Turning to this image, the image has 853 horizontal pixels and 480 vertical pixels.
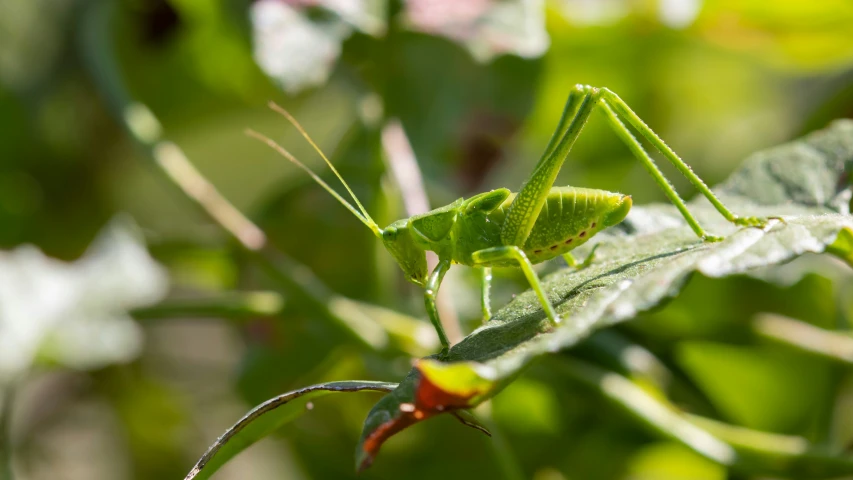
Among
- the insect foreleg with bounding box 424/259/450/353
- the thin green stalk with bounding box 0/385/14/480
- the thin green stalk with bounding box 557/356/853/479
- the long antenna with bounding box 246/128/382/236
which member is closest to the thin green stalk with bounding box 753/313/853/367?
the thin green stalk with bounding box 557/356/853/479

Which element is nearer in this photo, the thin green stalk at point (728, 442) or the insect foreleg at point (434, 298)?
the insect foreleg at point (434, 298)

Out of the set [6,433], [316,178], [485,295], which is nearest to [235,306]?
[316,178]

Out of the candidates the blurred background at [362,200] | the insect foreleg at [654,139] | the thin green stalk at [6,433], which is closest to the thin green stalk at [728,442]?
the blurred background at [362,200]

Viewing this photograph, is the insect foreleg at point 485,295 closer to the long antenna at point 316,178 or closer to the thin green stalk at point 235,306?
the long antenna at point 316,178

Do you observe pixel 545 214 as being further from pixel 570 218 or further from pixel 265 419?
pixel 265 419

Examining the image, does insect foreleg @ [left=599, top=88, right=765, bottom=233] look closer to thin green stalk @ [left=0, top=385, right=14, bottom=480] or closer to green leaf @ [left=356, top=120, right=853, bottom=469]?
green leaf @ [left=356, top=120, right=853, bottom=469]
